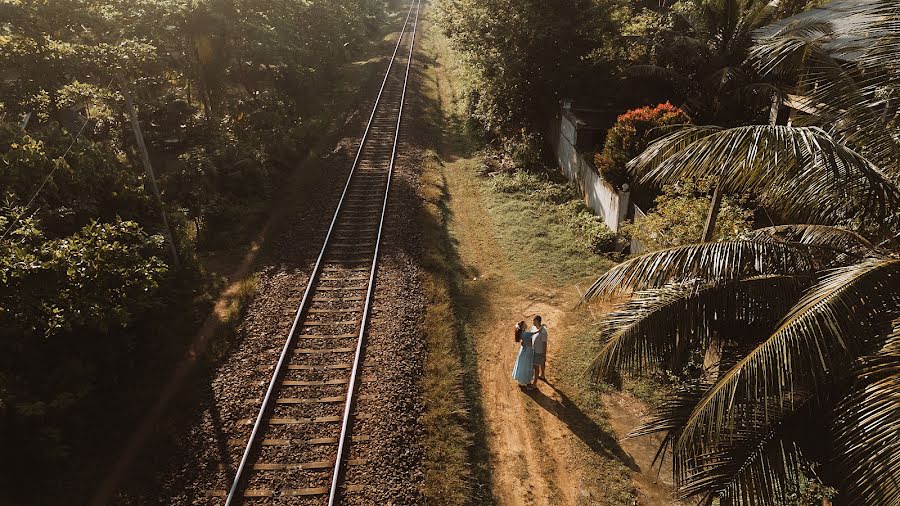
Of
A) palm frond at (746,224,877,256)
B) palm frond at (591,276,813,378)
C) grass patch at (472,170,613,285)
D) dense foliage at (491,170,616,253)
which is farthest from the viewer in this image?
dense foliage at (491,170,616,253)

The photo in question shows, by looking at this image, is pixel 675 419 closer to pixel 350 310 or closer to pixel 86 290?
pixel 350 310

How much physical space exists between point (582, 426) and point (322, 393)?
4.59 m

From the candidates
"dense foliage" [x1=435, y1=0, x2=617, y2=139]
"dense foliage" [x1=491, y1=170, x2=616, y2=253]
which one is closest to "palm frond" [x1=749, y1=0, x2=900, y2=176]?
"dense foliage" [x1=491, y1=170, x2=616, y2=253]

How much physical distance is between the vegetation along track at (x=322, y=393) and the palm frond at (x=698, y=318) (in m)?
4.67

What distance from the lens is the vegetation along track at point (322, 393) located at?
26.0ft

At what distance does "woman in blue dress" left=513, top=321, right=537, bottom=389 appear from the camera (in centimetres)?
995

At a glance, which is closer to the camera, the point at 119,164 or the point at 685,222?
the point at 685,222

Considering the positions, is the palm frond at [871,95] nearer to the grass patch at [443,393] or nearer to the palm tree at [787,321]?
the palm tree at [787,321]

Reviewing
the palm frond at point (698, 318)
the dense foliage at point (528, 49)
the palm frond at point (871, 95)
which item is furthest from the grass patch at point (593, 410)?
the dense foliage at point (528, 49)

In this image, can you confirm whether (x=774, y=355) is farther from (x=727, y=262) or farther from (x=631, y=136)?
(x=631, y=136)

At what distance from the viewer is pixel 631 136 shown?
14781 millimetres

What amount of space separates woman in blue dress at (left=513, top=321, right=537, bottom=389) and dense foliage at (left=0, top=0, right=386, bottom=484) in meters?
6.47

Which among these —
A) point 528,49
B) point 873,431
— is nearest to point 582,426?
point 873,431

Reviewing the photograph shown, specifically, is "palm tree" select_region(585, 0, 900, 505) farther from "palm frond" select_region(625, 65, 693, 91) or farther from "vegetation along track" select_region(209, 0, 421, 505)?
"palm frond" select_region(625, 65, 693, 91)
